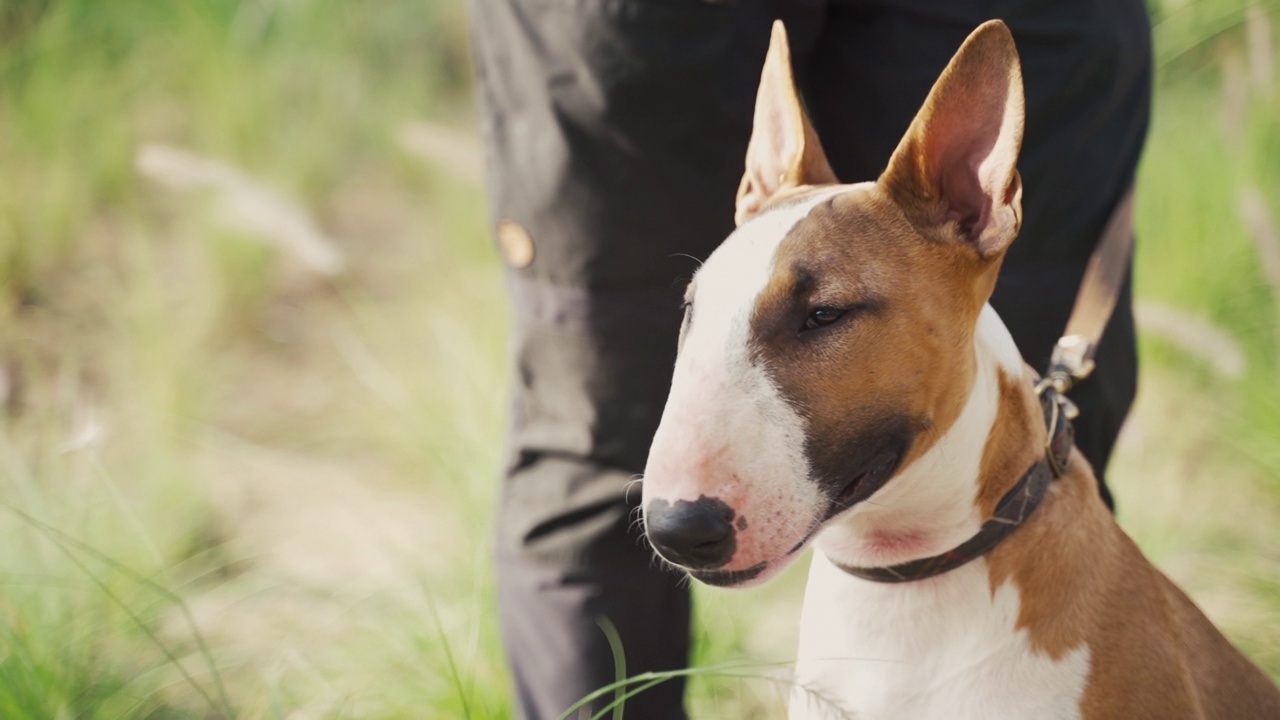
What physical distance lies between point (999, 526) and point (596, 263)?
813 millimetres

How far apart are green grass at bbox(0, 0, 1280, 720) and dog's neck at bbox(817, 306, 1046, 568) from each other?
284 millimetres

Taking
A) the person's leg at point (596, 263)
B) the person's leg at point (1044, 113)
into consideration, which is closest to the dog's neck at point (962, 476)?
the person's leg at point (1044, 113)

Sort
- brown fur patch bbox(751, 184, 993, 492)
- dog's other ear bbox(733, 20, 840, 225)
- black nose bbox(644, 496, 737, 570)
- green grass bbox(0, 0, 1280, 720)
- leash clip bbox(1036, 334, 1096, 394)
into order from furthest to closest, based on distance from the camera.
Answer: green grass bbox(0, 0, 1280, 720), leash clip bbox(1036, 334, 1096, 394), dog's other ear bbox(733, 20, 840, 225), brown fur patch bbox(751, 184, 993, 492), black nose bbox(644, 496, 737, 570)

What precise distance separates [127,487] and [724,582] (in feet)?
8.81

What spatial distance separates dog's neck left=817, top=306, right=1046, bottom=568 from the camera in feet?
5.72

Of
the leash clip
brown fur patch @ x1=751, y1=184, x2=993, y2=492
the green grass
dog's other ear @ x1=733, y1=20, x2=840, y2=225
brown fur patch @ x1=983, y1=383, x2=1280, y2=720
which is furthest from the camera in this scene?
the green grass

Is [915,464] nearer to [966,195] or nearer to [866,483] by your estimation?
[866,483]

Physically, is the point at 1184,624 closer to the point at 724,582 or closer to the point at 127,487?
the point at 724,582

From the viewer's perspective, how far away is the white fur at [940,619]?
5.65ft

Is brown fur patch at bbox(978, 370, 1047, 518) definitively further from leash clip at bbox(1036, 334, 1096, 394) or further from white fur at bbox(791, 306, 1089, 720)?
leash clip at bbox(1036, 334, 1096, 394)

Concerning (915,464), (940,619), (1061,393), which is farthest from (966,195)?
(940,619)

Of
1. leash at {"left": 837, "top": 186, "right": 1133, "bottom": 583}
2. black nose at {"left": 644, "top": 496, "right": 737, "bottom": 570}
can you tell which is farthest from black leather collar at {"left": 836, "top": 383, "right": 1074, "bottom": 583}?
black nose at {"left": 644, "top": 496, "right": 737, "bottom": 570}

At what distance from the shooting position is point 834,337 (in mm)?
1653

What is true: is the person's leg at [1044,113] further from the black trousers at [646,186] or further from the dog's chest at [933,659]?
the dog's chest at [933,659]
